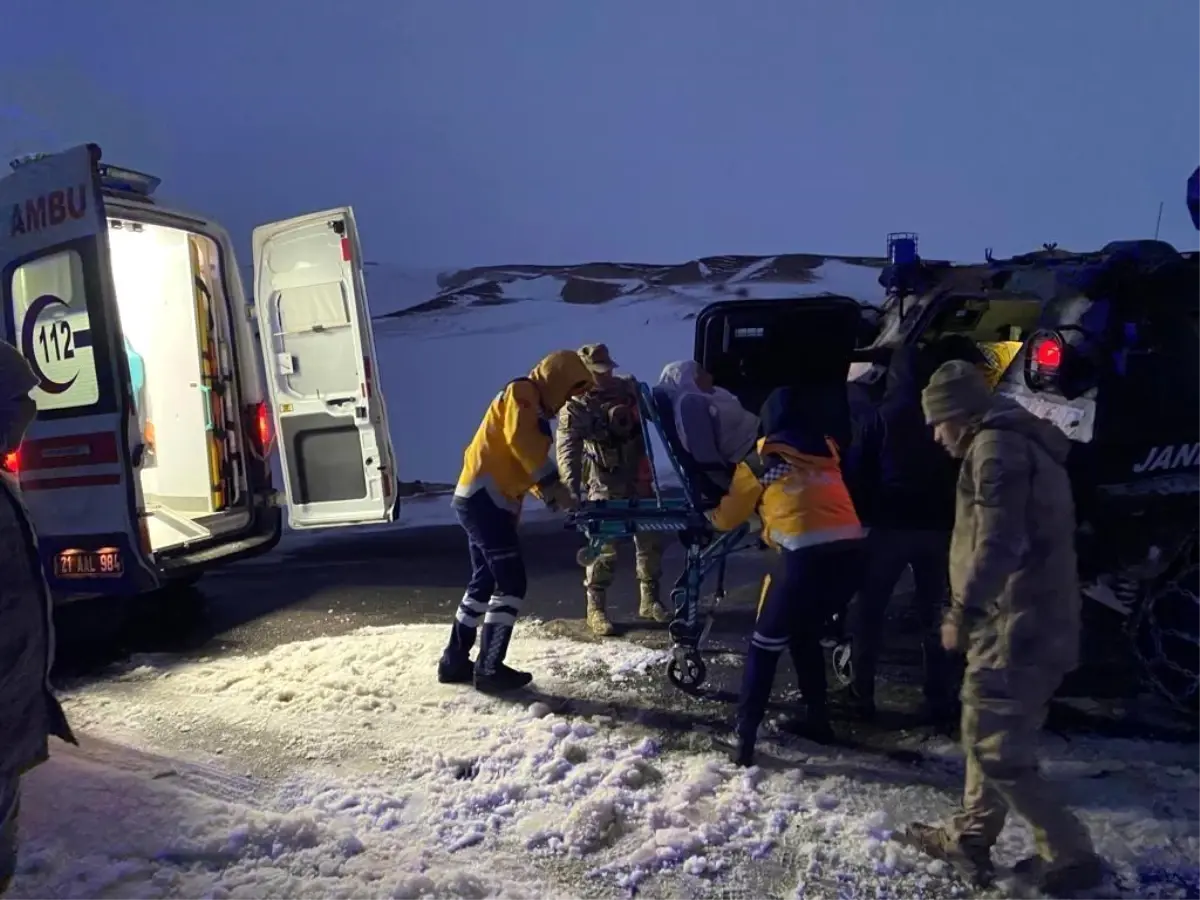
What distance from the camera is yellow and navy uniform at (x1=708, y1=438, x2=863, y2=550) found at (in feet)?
10.6

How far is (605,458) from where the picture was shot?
5.05 m

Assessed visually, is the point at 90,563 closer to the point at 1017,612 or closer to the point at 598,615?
the point at 598,615

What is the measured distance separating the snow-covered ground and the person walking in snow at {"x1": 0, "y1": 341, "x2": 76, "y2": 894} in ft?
1.54

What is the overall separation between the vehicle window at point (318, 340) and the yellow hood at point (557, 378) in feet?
6.25

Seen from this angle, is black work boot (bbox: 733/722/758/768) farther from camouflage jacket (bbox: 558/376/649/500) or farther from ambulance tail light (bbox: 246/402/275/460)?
ambulance tail light (bbox: 246/402/275/460)

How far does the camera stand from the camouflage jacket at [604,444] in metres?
4.95

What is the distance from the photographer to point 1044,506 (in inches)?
97.4

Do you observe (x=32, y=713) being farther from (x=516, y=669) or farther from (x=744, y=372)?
(x=744, y=372)

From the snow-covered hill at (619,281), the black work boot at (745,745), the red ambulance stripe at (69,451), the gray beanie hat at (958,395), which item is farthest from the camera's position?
the snow-covered hill at (619,281)

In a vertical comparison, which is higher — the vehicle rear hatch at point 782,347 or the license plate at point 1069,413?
the vehicle rear hatch at point 782,347

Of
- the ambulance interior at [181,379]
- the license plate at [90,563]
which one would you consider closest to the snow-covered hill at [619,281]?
the ambulance interior at [181,379]

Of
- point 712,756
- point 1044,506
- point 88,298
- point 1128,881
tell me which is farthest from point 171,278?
point 1128,881

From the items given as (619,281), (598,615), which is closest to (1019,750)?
(598,615)

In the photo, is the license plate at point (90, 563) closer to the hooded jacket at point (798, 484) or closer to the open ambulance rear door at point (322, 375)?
the open ambulance rear door at point (322, 375)
